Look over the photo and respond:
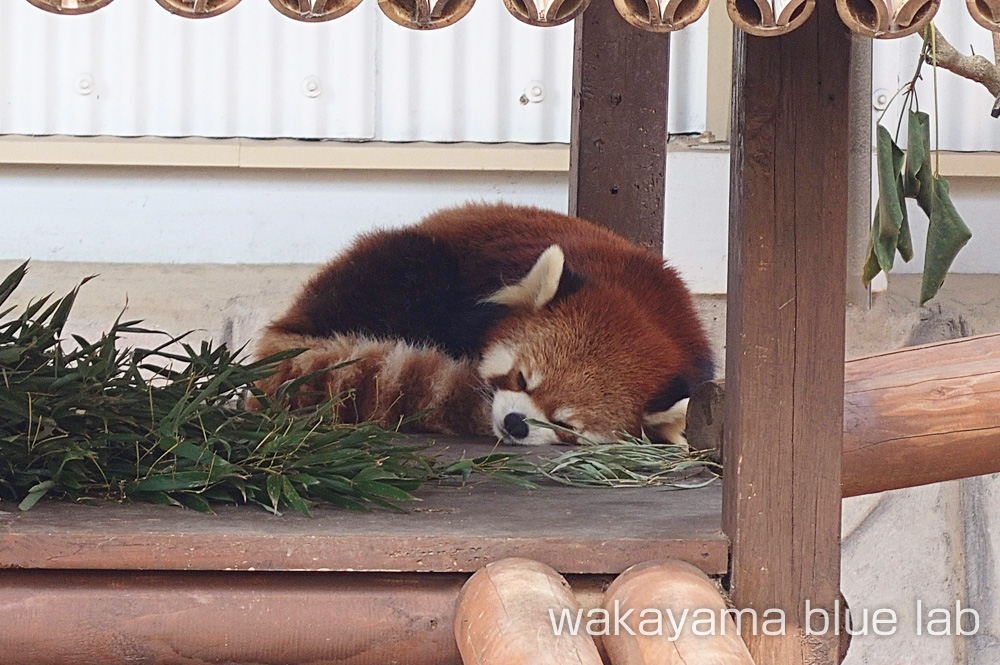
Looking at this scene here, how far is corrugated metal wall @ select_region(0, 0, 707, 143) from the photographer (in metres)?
3.16

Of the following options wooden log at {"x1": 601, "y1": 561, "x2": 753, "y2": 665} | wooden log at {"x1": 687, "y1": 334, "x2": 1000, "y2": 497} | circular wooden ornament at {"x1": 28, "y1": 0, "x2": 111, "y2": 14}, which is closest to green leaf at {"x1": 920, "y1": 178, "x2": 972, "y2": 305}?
wooden log at {"x1": 687, "y1": 334, "x2": 1000, "y2": 497}

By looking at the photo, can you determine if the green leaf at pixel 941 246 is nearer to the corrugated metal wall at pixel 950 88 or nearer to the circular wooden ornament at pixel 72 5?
the corrugated metal wall at pixel 950 88

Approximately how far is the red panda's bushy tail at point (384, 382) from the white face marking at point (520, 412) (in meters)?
0.05

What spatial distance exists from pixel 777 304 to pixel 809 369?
0.09 meters

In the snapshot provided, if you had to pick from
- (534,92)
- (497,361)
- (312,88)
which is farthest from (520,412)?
(312,88)

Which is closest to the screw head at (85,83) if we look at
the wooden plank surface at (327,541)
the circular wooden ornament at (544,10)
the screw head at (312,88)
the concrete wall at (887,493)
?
the concrete wall at (887,493)

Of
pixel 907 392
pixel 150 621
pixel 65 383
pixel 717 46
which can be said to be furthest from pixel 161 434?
pixel 717 46

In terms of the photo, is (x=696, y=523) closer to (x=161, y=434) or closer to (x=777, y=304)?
(x=777, y=304)

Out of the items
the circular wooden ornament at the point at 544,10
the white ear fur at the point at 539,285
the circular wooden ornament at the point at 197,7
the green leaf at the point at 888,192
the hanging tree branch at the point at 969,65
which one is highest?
the hanging tree branch at the point at 969,65

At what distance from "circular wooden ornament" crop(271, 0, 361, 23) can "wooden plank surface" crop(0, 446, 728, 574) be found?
2.09 ft

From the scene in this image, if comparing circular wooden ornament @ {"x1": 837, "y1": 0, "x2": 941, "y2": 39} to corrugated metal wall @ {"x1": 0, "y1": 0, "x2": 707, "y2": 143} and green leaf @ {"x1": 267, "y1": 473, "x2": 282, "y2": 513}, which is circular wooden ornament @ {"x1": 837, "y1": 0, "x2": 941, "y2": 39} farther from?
corrugated metal wall @ {"x1": 0, "y1": 0, "x2": 707, "y2": 143}

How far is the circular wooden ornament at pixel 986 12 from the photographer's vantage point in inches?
36.4

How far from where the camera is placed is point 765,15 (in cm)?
94

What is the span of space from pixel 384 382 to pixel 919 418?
3.39 ft
